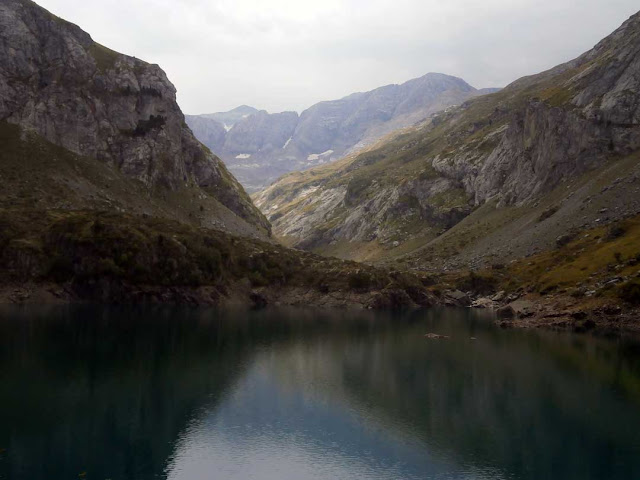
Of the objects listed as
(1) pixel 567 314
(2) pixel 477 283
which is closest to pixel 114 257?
(2) pixel 477 283

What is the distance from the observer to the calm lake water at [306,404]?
47.0 meters

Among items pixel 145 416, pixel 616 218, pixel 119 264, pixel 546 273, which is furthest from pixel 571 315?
pixel 119 264

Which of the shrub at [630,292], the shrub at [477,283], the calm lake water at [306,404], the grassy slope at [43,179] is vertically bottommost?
the calm lake water at [306,404]

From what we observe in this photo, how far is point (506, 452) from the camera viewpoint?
172ft

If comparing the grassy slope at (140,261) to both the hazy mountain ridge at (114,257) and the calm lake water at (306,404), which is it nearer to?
the hazy mountain ridge at (114,257)

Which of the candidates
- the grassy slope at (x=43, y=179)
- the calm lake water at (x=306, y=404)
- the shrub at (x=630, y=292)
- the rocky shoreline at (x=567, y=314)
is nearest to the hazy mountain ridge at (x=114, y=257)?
the grassy slope at (x=43, y=179)

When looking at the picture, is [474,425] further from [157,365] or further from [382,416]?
[157,365]

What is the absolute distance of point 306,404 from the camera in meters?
66.2

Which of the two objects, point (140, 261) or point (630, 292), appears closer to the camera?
point (630, 292)

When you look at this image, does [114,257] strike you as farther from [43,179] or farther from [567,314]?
[567,314]

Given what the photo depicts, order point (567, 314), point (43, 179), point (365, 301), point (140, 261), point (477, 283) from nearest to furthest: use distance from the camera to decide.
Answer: point (567, 314)
point (140, 261)
point (365, 301)
point (43, 179)
point (477, 283)

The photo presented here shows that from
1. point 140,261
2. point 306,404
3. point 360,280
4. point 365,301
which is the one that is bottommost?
point 365,301

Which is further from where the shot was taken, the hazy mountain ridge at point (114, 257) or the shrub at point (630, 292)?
the hazy mountain ridge at point (114, 257)

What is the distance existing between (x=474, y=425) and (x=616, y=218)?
449 ft
